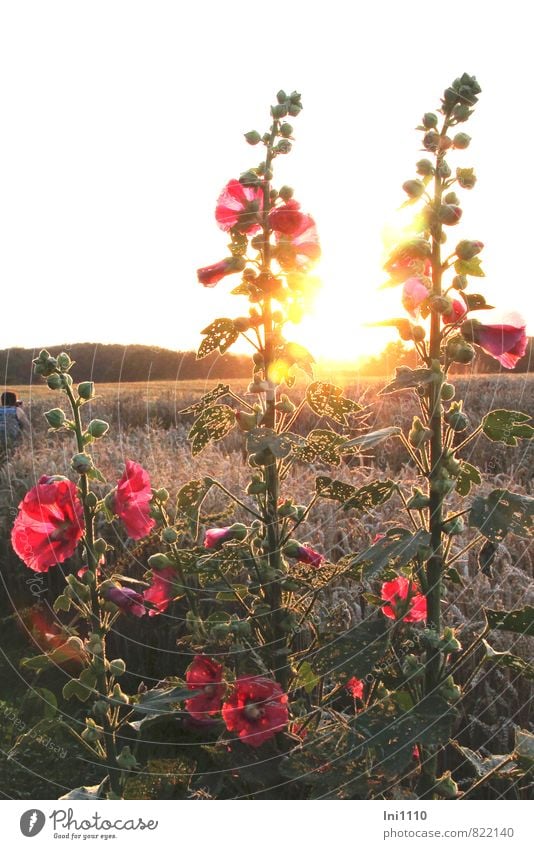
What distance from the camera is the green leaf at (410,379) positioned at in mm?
1283

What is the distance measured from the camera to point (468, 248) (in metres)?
1.37

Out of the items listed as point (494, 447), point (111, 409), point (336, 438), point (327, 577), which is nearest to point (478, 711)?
point (327, 577)

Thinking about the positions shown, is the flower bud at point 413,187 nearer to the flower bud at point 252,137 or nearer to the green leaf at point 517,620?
the flower bud at point 252,137

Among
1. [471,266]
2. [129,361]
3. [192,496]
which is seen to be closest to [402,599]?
[192,496]

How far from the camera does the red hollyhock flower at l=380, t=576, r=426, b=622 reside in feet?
5.40

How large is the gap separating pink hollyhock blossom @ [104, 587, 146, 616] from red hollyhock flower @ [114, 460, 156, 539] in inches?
4.5

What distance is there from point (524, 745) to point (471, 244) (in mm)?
929

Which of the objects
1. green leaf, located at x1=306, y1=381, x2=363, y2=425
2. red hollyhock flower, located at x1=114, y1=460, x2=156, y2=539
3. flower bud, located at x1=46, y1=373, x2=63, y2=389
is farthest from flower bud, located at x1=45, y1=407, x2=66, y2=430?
green leaf, located at x1=306, y1=381, x2=363, y2=425

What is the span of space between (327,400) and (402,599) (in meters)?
0.45

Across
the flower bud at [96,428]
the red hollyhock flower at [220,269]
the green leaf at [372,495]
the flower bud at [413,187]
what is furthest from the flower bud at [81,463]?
the flower bud at [413,187]

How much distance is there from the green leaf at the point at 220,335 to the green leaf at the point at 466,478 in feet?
1.69

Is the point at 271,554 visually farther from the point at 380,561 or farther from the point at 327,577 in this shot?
the point at 380,561

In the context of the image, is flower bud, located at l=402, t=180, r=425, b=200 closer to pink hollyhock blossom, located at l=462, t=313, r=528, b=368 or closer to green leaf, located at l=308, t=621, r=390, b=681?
pink hollyhock blossom, located at l=462, t=313, r=528, b=368
